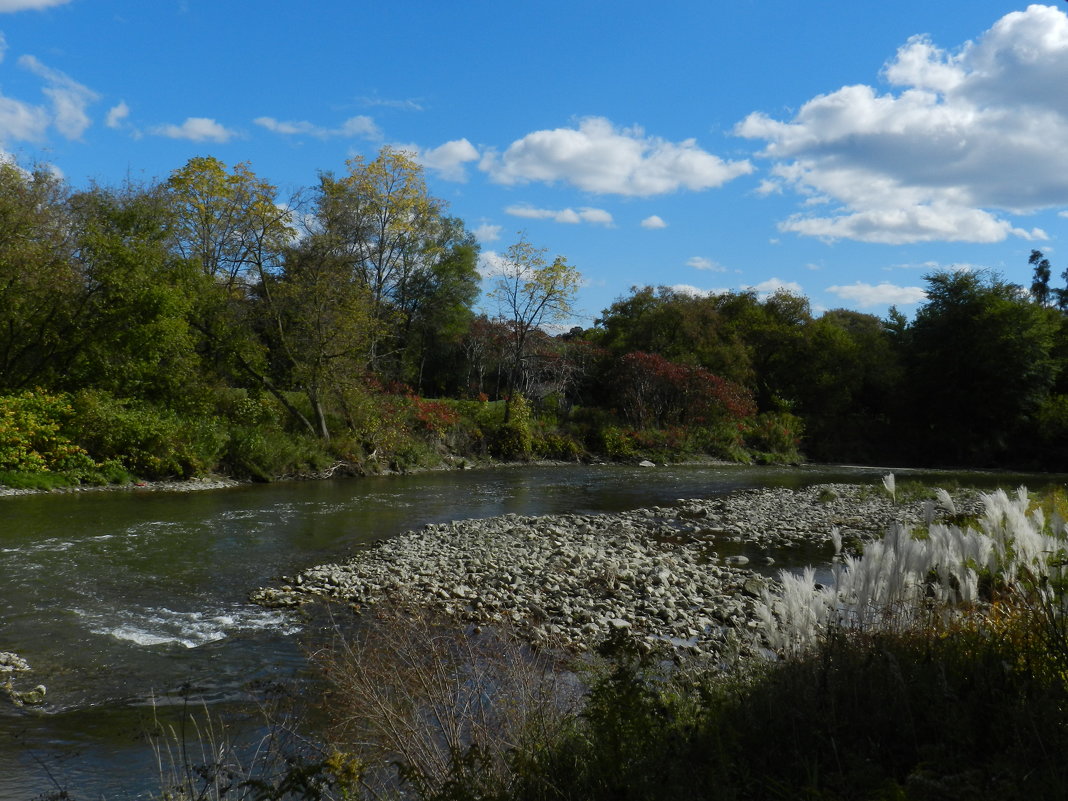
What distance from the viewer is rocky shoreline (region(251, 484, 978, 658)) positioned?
8.05 meters

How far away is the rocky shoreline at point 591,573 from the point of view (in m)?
8.05

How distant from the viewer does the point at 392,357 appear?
3488 cm

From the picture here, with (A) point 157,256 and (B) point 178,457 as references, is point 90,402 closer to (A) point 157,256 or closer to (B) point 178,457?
(B) point 178,457

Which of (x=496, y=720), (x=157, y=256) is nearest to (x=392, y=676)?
(x=496, y=720)

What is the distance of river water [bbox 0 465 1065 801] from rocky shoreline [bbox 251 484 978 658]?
109 cm

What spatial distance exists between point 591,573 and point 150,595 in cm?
Answer: 539

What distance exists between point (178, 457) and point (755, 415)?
26.0m

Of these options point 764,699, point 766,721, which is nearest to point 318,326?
point 764,699

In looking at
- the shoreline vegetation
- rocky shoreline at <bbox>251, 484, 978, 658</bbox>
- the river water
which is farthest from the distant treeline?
the shoreline vegetation

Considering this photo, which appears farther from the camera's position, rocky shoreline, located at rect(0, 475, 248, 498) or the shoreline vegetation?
rocky shoreline, located at rect(0, 475, 248, 498)

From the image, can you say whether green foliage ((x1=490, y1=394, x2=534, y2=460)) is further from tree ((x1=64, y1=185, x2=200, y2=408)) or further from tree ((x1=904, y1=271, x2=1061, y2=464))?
tree ((x1=904, y1=271, x2=1061, y2=464))

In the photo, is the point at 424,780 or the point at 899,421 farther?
the point at 899,421

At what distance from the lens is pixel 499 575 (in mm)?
10000

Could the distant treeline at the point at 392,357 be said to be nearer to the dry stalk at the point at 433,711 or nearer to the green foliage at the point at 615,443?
the green foliage at the point at 615,443
